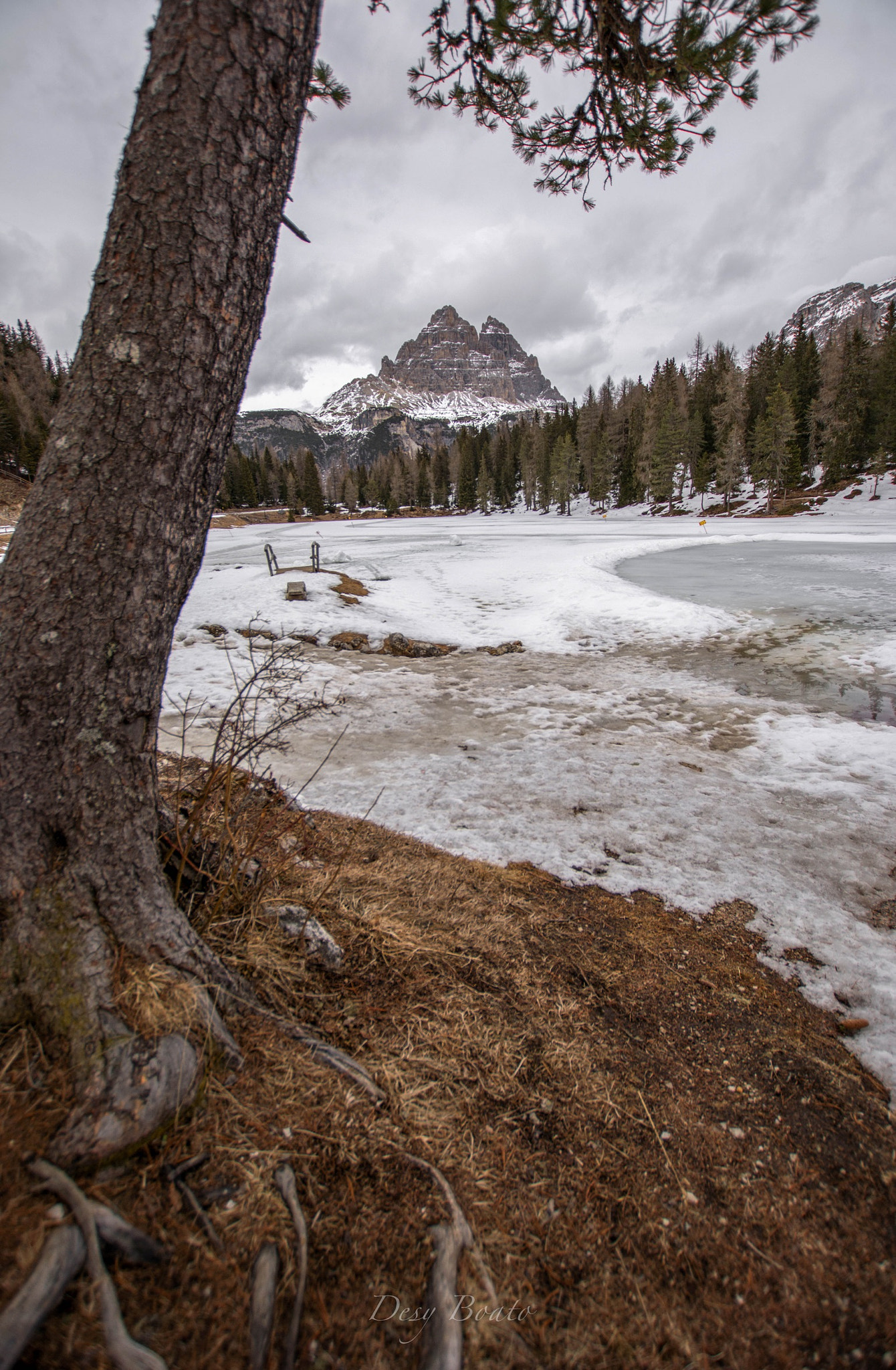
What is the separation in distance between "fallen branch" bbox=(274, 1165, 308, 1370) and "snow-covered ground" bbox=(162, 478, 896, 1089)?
7.47 feet

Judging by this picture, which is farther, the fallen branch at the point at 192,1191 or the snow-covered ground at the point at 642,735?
the snow-covered ground at the point at 642,735

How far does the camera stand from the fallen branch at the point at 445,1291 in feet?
4.02

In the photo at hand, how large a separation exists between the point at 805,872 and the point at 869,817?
1128 mm

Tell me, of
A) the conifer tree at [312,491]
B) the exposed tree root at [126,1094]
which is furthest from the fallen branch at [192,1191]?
the conifer tree at [312,491]

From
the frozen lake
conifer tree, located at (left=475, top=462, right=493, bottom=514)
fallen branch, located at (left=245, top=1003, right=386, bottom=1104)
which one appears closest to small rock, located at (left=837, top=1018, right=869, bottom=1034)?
fallen branch, located at (left=245, top=1003, right=386, bottom=1104)

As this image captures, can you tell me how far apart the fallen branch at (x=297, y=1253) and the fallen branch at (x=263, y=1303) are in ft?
0.15

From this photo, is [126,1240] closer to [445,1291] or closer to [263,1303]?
[263,1303]

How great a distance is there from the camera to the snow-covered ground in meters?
3.55

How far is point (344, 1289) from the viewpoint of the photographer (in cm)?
131

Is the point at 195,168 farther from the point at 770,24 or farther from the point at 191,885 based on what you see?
the point at 770,24

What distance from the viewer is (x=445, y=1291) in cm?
133

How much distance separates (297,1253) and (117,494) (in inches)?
83.3

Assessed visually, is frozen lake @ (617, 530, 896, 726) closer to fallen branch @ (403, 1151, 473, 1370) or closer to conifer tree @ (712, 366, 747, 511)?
fallen branch @ (403, 1151, 473, 1370)

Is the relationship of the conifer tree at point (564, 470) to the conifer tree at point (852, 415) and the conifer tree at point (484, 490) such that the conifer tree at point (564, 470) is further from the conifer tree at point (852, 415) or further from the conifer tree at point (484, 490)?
the conifer tree at point (852, 415)
